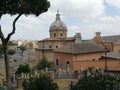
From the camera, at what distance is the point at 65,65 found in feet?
141

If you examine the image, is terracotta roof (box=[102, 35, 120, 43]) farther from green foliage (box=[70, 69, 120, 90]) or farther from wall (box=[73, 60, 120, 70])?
green foliage (box=[70, 69, 120, 90])

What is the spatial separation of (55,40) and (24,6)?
37.5m

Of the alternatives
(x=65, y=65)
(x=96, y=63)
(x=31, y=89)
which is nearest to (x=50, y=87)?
(x=31, y=89)

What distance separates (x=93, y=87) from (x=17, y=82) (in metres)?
14.5

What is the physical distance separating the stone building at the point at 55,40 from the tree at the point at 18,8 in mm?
35361

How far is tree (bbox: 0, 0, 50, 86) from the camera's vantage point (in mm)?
18250

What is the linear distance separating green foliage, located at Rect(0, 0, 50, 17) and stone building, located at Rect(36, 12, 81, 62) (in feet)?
116

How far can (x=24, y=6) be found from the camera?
62.0 feet

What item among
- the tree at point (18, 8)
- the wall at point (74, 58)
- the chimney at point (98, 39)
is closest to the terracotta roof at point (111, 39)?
the chimney at point (98, 39)

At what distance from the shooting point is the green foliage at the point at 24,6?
18.2m

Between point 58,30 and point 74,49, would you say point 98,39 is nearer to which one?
point 74,49

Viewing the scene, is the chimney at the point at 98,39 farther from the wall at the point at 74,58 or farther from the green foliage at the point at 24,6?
the green foliage at the point at 24,6

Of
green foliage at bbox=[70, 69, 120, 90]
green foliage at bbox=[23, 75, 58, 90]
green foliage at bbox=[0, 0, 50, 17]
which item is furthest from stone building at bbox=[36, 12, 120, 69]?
green foliage at bbox=[70, 69, 120, 90]

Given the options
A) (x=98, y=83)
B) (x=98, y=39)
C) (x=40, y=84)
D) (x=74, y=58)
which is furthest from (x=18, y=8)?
(x=98, y=39)
